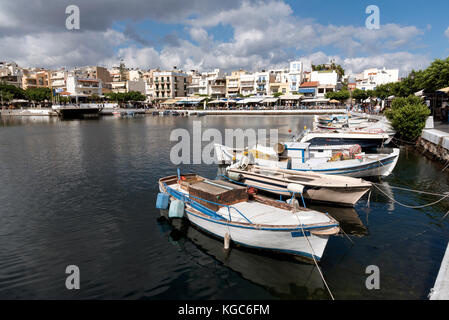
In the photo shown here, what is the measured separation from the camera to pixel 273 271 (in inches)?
369

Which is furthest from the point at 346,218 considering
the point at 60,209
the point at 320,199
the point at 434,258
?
the point at 60,209

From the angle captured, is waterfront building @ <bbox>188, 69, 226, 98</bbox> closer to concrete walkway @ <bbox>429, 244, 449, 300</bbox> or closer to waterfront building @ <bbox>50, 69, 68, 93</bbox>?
waterfront building @ <bbox>50, 69, 68, 93</bbox>

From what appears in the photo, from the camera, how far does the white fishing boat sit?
18109 millimetres

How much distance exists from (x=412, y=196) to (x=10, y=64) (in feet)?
562

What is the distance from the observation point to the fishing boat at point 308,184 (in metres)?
14.3

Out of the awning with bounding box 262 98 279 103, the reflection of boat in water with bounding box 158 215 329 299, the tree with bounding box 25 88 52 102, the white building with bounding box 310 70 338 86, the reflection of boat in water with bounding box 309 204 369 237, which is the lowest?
the reflection of boat in water with bounding box 158 215 329 299

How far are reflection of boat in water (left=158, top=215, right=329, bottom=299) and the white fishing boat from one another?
852cm

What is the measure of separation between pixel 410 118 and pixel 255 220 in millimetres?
28861

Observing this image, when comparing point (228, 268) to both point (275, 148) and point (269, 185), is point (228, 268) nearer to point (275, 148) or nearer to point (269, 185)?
point (269, 185)

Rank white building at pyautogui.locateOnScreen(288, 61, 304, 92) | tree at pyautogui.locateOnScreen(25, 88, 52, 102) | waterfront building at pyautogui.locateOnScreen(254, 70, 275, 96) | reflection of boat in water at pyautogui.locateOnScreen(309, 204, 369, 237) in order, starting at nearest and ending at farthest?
reflection of boat in water at pyautogui.locateOnScreen(309, 204, 369, 237) < tree at pyautogui.locateOnScreen(25, 88, 52, 102) < white building at pyautogui.locateOnScreen(288, 61, 304, 92) < waterfront building at pyautogui.locateOnScreen(254, 70, 275, 96)

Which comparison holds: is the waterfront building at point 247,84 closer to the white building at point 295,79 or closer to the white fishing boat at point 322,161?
the white building at point 295,79

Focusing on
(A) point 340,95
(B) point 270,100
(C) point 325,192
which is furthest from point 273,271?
(B) point 270,100

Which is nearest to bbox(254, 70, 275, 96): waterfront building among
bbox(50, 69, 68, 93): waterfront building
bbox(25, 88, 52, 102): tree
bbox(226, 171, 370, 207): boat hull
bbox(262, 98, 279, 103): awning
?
bbox(262, 98, 279, 103): awning

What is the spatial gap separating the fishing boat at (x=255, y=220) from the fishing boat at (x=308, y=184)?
3.36 metres
